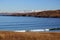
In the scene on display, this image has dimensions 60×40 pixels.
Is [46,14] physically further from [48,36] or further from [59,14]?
[48,36]

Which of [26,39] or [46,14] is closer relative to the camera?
[26,39]

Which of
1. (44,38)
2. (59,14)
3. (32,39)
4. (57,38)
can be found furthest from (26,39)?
(59,14)

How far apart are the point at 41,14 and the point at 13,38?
7049 centimetres

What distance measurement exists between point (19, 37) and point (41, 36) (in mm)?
901

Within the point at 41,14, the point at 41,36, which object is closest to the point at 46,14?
the point at 41,14

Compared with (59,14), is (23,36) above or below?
above

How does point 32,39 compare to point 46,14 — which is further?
point 46,14

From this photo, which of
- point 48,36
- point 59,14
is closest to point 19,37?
point 48,36

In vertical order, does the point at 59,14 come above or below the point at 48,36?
below

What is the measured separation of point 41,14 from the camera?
7694 cm

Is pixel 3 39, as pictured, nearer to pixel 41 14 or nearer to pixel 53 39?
pixel 53 39

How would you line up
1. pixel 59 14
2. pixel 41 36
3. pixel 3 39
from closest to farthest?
pixel 3 39 < pixel 41 36 < pixel 59 14

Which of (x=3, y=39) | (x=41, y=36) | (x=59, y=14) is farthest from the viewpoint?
(x=59, y=14)

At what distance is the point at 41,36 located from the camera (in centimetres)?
704
